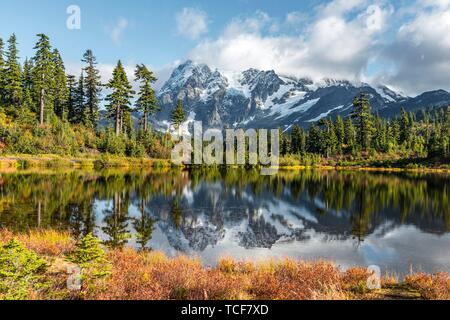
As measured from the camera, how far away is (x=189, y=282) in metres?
10.3

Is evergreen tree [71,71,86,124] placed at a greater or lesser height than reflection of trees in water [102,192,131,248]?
greater

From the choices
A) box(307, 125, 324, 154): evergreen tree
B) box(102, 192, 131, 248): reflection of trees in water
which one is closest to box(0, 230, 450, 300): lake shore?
box(102, 192, 131, 248): reflection of trees in water

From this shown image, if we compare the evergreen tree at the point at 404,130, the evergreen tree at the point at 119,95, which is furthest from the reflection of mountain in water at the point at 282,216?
the evergreen tree at the point at 404,130

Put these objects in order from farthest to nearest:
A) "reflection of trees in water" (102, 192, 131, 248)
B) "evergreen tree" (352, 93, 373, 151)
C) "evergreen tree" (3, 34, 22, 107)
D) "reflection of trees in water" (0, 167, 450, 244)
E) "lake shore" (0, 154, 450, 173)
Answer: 1. "evergreen tree" (352, 93, 373, 151)
2. "evergreen tree" (3, 34, 22, 107)
3. "lake shore" (0, 154, 450, 173)
4. "reflection of trees in water" (0, 167, 450, 244)
5. "reflection of trees in water" (102, 192, 131, 248)

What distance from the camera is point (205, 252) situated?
59.7ft

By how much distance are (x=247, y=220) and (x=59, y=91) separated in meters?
72.2

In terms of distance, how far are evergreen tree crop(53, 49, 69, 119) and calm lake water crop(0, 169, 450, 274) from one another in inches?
1714

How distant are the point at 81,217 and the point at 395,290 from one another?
20.2 meters

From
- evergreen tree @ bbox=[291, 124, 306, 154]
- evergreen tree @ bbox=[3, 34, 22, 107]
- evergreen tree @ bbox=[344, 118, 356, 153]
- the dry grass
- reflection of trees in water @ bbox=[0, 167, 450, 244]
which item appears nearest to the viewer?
the dry grass

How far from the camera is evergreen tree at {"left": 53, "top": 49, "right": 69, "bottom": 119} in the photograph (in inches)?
3224

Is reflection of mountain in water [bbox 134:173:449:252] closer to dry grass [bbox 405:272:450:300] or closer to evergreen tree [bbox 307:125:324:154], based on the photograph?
dry grass [bbox 405:272:450:300]

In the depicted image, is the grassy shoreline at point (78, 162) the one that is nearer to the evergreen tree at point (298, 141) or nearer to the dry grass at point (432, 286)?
the evergreen tree at point (298, 141)

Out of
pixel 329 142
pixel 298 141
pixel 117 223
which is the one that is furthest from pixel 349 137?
pixel 117 223
